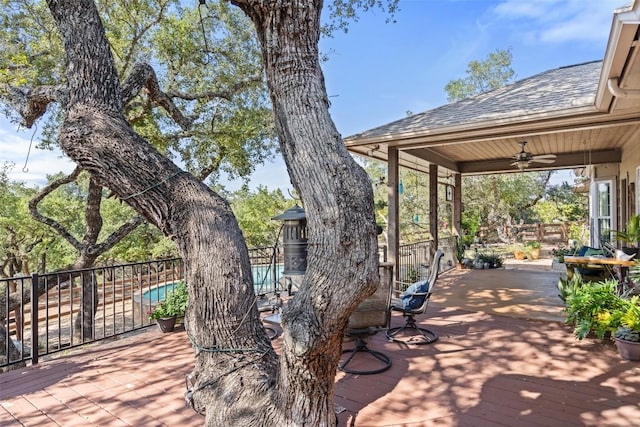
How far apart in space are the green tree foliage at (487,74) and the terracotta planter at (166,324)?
16.4 m

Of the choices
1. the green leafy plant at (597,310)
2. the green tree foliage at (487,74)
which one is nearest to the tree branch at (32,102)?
the green leafy plant at (597,310)

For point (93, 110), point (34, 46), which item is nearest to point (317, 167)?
point (93, 110)

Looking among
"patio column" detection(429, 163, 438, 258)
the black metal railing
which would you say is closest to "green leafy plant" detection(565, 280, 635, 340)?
"patio column" detection(429, 163, 438, 258)

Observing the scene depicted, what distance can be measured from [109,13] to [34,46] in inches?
59.7

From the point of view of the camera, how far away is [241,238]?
5.93 ft

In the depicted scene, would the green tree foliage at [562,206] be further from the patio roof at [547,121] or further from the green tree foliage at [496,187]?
the patio roof at [547,121]

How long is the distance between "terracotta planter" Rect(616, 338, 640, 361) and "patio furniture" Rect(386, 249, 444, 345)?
1619 mm

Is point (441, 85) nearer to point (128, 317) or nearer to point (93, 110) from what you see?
point (128, 317)

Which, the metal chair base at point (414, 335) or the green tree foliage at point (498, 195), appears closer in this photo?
the metal chair base at point (414, 335)

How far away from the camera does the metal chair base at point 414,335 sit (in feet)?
12.8

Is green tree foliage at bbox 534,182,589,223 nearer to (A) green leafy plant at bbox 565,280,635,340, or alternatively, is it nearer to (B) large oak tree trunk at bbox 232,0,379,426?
(A) green leafy plant at bbox 565,280,635,340

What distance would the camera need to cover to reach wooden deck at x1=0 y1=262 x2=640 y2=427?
2451 mm

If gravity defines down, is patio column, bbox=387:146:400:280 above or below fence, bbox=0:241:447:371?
above

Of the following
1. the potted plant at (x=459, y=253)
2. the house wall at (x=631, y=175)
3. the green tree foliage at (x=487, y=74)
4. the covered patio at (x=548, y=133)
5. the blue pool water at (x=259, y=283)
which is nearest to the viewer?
the covered patio at (x=548, y=133)
